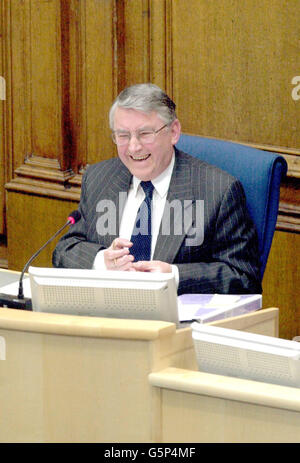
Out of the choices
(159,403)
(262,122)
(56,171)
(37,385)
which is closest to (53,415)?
(37,385)

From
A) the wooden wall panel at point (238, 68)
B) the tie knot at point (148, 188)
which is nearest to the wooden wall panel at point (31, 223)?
the wooden wall panel at point (238, 68)

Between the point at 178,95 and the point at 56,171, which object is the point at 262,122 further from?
the point at 56,171

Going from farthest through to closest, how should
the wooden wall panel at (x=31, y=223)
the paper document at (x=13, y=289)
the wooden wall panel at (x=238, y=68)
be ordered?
the wooden wall panel at (x=31, y=223)
the wooden wall panel at (x=238, y=68)
the paper document at (x=13, y=289)

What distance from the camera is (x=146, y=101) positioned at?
2910mm

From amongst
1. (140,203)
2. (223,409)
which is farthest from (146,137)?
(223,409)

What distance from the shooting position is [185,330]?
87.2 inches

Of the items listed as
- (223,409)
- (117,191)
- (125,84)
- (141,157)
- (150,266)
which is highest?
(125,84)

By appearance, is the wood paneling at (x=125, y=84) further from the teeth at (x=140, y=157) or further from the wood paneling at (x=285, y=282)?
the teeth at (x=140, y=157)

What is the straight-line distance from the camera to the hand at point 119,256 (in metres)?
2.69

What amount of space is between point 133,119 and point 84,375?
1.01 metres

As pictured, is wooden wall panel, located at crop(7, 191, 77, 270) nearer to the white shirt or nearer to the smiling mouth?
the white shirt

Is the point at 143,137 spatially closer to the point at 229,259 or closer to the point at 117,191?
the point at 117,191

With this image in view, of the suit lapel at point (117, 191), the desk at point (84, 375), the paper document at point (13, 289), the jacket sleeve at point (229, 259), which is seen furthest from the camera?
the suit lapel at point (117, 191)

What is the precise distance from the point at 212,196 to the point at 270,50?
40.8 inches
